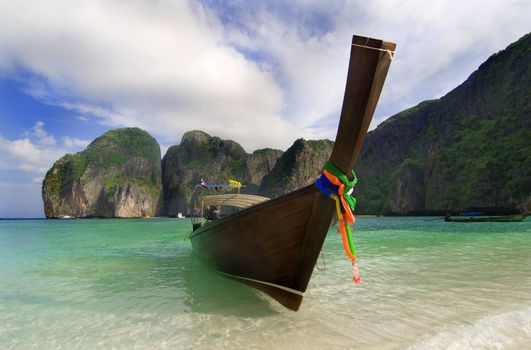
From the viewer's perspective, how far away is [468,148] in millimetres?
81312

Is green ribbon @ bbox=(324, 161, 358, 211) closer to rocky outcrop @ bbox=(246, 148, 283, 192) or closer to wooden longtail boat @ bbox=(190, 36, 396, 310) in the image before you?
wooden longtail boat @ bbox=(190, 36, 396, 310)

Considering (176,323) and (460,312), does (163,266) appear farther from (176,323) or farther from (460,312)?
(460,312)

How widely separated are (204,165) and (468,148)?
133m

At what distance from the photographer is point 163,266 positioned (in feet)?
37.0

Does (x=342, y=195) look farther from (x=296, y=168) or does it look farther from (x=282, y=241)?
(x=296, y=168)

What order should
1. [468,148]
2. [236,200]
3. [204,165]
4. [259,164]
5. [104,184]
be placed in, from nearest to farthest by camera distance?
1. [236,200]
2. [468,148]
3. [104,184]
4. [259,164]
5. [204,165]

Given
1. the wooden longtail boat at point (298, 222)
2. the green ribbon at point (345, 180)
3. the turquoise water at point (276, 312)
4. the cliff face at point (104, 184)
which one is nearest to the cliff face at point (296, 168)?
the cliff face at point (104, 184)

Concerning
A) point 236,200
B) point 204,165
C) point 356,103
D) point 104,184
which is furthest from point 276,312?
point 204,165

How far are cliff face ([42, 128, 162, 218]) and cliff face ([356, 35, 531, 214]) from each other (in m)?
111

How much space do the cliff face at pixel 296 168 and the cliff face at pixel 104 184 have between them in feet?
222

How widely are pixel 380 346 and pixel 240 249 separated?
3.16 metres

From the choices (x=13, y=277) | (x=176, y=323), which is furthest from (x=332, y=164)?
(x=13, y=277)

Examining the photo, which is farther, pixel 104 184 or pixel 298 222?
pixel 104 184

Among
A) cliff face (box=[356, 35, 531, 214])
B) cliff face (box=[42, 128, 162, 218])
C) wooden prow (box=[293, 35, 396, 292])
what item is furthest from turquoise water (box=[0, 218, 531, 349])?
cliff face (box=[42, 128, 162, 218])
